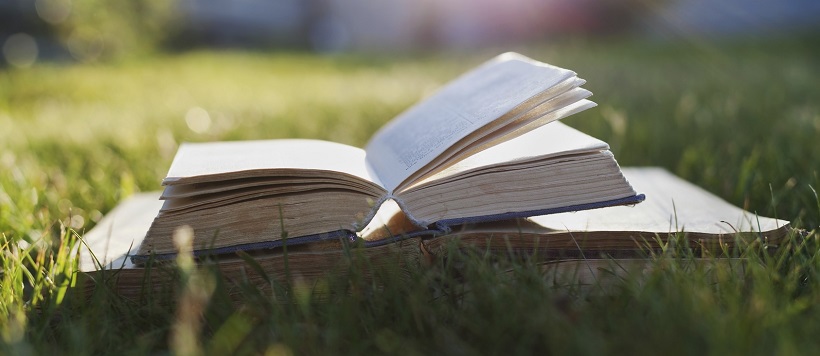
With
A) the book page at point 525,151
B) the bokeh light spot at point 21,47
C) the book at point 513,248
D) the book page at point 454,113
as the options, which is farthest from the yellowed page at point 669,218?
the bokeh light spot at point 21,47

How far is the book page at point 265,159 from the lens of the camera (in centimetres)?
150

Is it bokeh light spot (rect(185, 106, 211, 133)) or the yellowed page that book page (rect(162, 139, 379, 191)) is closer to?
the yellowed page

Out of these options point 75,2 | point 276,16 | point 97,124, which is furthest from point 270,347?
point 276,16

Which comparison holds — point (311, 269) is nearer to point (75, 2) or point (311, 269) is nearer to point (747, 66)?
point (747, 66)

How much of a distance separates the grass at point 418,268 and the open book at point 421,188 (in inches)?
4.2

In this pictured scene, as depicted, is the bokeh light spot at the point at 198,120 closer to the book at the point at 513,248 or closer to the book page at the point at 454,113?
the book page at the point at 454,113

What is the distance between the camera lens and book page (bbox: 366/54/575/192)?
5.13 feet

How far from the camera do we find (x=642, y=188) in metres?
2.06

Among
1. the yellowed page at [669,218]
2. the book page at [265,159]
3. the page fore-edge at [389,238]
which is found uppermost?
the book page at [265,159]

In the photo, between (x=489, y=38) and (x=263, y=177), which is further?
(x=489, y=38)

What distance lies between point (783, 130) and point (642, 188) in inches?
54.2

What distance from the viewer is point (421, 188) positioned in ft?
5.03

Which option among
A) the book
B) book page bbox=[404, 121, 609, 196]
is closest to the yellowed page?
the book

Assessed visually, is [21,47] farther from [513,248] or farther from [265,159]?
[513,248]
